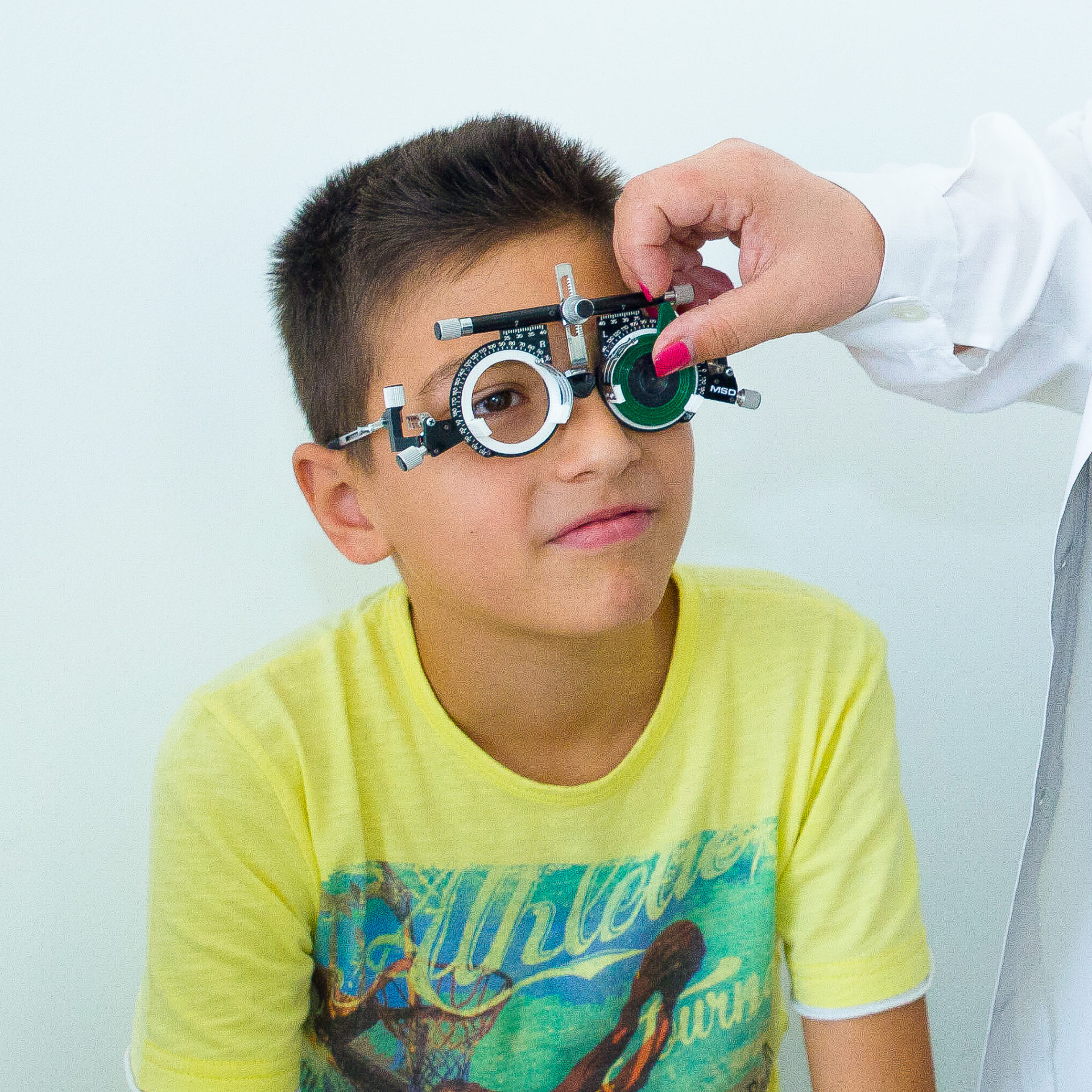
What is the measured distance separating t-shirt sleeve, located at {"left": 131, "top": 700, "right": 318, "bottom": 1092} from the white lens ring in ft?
1.07

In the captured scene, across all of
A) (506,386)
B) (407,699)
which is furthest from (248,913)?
(506,386)

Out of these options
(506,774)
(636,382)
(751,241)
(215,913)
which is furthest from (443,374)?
(215,913)

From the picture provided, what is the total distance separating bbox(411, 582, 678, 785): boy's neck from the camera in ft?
3.66

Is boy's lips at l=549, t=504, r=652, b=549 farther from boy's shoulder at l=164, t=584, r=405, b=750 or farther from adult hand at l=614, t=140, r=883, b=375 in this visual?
boy's shoulder at l=164, t=584, r=405, b=750

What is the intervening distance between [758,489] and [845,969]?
62cm

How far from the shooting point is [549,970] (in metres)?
1.12

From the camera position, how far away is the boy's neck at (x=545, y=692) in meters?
1.12

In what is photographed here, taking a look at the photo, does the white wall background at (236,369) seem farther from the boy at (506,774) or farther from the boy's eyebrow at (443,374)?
the boy's eyebrow at (443,374)

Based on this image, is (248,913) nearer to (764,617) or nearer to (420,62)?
(764,617)

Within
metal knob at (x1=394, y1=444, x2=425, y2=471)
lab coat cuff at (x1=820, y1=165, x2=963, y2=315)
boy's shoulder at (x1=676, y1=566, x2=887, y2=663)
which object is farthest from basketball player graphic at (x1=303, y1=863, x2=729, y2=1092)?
lab coat cuff at (x1=820, y1=165, x2=963, y2=315)

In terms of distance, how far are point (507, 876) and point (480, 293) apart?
499mm

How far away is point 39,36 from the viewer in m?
1.28

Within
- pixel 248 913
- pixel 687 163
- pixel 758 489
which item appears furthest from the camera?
pixel 758 489

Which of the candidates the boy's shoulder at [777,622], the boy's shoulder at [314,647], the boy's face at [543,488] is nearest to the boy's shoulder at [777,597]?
the boy's shoulder at [777,622]
